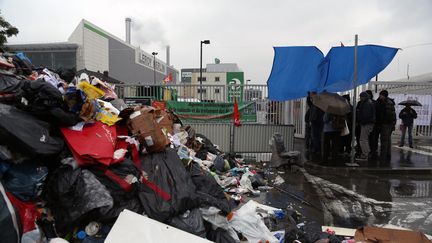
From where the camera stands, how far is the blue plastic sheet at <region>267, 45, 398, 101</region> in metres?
7.88

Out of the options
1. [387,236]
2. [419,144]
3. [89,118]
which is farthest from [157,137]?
[419,144]

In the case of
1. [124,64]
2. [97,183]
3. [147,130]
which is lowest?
[97,183]

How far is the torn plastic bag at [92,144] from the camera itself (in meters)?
3.32

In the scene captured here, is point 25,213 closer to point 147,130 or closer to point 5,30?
point 147,130

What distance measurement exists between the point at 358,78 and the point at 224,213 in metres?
5.79

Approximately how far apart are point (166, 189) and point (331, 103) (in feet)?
18.5

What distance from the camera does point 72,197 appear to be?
10.2 ft

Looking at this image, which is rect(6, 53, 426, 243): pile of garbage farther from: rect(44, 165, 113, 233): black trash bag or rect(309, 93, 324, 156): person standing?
rect(309, 93, 324, 156): person standing

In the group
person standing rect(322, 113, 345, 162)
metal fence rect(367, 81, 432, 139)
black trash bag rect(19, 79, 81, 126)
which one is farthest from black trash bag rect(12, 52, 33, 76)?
metal fence rect(367, 81, 432, 139)

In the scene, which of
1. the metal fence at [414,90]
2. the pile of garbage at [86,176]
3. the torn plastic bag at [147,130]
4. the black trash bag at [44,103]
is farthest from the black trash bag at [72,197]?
the metal fence at [414,90]

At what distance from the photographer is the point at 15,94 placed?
3516mm

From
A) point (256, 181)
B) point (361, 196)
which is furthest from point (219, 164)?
point (361, 196)

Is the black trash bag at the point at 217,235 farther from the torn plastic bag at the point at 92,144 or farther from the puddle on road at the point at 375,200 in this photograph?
the puddle on road at the point at 375,200

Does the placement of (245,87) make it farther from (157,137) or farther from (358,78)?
(157,137)
